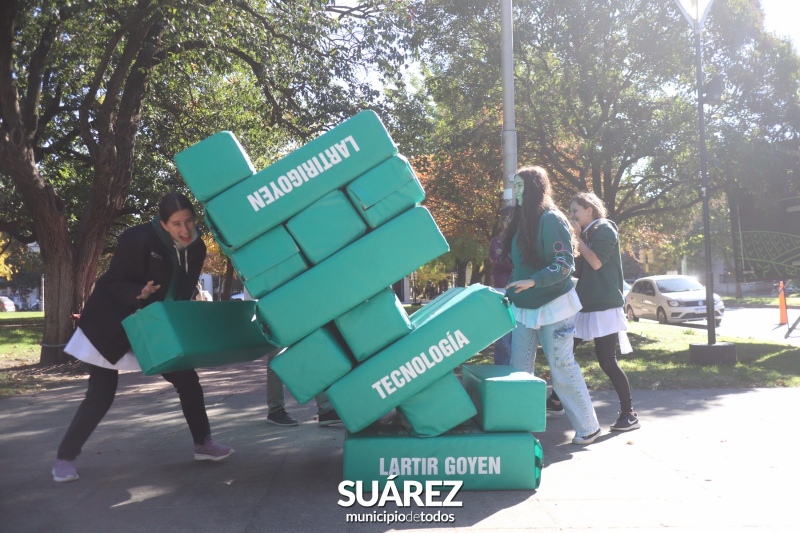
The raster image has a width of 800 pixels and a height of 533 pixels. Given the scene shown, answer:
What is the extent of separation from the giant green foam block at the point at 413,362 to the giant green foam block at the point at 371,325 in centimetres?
5

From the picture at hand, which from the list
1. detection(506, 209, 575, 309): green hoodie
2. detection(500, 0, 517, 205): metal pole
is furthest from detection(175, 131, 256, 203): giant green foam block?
detection(500, 0, 517, 205): metal pole

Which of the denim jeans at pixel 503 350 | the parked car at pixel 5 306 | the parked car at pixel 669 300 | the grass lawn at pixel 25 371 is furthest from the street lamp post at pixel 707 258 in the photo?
the parked car at pixel 5 306

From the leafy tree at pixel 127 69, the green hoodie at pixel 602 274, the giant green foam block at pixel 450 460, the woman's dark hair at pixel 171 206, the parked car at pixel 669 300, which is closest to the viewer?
the giant green foam block at pixel 450 460

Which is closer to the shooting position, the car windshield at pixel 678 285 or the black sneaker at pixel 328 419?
the black sneaker at pixel 328 419

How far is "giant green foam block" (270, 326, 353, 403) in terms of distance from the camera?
3906 mm

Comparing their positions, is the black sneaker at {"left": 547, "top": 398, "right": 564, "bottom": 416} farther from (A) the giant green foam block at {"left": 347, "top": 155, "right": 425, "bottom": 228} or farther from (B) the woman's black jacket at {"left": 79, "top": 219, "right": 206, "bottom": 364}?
(B) the woman's black jacket at {"left": 79, "top": 219, "right": 206, "bottom": 364}

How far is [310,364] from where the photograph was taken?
3918 millimetres

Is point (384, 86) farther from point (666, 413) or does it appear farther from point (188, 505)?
point (188, 505)

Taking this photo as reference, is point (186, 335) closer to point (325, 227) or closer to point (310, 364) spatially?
point (310, 364)

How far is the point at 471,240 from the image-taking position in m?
27.7

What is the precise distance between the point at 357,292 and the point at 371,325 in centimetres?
23

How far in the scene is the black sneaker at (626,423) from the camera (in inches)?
225

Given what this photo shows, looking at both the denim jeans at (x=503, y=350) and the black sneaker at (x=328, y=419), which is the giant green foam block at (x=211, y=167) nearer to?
the black sneaker at (x=328, y=419)

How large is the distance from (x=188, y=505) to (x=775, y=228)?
13.0 metres
